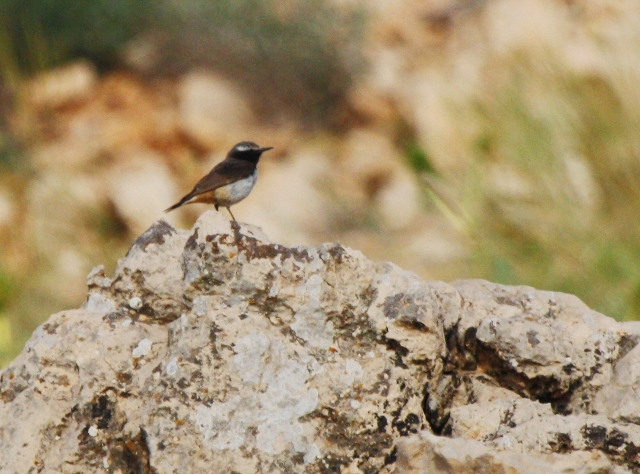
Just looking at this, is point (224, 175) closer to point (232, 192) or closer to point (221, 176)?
point (221, 176)

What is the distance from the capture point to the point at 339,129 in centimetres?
1452

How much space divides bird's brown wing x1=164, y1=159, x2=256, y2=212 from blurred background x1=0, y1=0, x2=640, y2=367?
4.34ft

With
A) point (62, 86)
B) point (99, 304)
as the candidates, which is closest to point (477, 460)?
point (99, 304)

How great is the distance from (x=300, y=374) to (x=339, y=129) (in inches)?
472

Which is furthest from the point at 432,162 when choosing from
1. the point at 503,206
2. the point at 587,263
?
the point at 587,263

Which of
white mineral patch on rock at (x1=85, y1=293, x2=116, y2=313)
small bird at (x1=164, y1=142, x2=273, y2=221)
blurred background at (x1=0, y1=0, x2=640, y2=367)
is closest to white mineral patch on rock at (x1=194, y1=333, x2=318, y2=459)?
white mineral patch on rock at (x1=85, y1=293, x2=116, y2=313)

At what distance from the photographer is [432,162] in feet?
25.1

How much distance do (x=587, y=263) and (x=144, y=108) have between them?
9.11 metres

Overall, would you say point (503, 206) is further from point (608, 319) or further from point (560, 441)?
point (560, 441)

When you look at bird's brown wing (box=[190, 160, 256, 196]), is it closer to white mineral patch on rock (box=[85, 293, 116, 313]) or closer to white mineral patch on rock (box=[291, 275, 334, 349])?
white mineral patch on rock (box=[85, 293, 116, 313])

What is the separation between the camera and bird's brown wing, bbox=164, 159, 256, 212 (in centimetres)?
572

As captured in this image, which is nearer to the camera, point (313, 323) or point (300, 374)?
point (300, 374)

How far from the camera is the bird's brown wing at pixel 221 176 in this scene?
572 centimetres

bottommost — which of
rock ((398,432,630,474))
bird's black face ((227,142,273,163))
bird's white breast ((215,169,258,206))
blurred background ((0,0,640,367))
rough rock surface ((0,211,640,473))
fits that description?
rock ((398,432,630,474))
